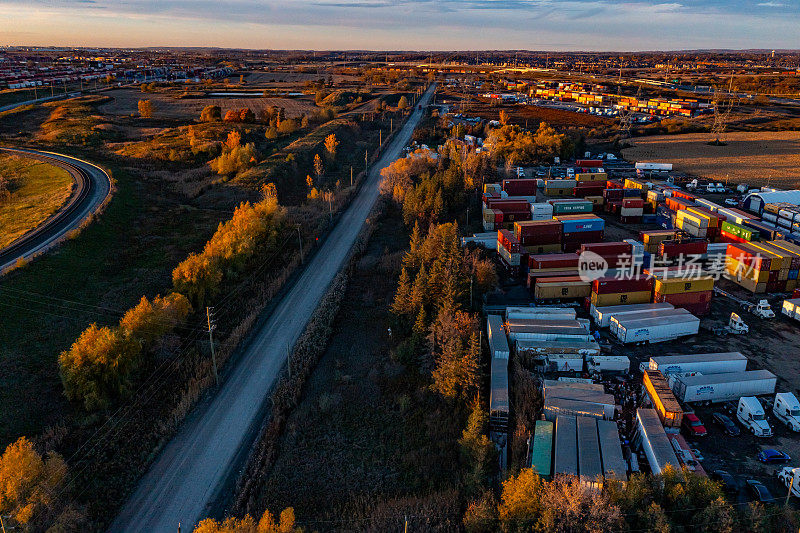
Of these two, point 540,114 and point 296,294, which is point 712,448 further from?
point 540,114

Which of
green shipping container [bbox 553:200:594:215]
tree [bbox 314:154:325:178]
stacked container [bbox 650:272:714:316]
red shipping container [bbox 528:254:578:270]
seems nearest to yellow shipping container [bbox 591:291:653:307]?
stacked container [bbox 650:272:714:316]

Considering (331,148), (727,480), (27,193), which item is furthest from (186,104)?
(727,480)

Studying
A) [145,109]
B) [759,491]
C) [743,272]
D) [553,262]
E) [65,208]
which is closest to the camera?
[759,491]

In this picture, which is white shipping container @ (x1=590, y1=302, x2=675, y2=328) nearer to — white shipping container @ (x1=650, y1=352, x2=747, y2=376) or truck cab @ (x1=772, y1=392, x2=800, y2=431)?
white shipping container @ (x1=650, y1=352, x2=747, y2=376)

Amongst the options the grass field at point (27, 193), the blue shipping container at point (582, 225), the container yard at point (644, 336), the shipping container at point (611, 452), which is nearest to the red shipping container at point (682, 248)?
the container yard at point (644, 336)

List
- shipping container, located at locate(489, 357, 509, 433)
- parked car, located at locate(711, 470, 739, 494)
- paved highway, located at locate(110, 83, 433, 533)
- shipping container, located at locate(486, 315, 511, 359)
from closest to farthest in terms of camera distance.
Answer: paved highway, located at locate(110, 83, 433, 533), parked car, located at locate(711, 470, 739, 494), shipping container, located at locate(489, 357, 509, 433), shipping container, located at locate(486, 315, 511, 359)

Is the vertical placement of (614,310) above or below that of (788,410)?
above

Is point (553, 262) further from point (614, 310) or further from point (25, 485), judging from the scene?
point (25, 485)
